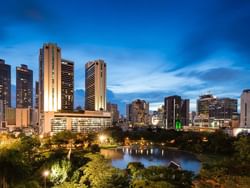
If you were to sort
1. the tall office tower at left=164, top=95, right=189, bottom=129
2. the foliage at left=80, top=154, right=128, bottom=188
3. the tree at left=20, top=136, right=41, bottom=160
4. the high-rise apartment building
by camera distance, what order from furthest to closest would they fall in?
1. the tall office tower at left=164, top=95, right=189, bottom=129
2. the high-rise apartment building
3. the tree at left=20, top=136, right=41, bottom=160
4. the foliage at left=80, top=154, right=128, bottom=188

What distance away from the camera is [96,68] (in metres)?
68.4

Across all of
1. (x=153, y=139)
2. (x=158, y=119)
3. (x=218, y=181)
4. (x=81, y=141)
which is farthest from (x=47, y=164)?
(x=158, y=119)

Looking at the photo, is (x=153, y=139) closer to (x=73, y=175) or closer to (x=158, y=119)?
(x=73, y=175)

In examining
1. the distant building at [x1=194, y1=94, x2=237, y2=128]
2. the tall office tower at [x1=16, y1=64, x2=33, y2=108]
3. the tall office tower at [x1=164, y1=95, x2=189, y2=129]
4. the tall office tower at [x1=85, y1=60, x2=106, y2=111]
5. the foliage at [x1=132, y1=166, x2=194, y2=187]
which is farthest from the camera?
the tall office tower at [x1=16, y1=64, x2=33, y2=108]

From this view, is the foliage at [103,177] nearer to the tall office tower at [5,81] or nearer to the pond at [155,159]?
the pond at [155,159]

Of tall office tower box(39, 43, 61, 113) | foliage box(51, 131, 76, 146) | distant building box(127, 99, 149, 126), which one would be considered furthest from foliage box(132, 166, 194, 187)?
distant building box(127, 99, 149, 126)

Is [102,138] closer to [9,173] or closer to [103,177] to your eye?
[103,177]

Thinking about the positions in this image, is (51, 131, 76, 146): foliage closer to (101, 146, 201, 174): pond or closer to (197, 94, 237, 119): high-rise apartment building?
(101, 146, 201, 174): pond

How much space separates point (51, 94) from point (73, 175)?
152 ft

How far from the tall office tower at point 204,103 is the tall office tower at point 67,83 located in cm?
5559

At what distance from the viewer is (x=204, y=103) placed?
336ft

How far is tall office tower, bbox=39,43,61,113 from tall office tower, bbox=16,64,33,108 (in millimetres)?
71801

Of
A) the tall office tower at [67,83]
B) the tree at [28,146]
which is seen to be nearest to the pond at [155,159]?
the tree at [28,146]

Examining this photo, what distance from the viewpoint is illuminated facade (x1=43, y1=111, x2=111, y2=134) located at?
174 feet
